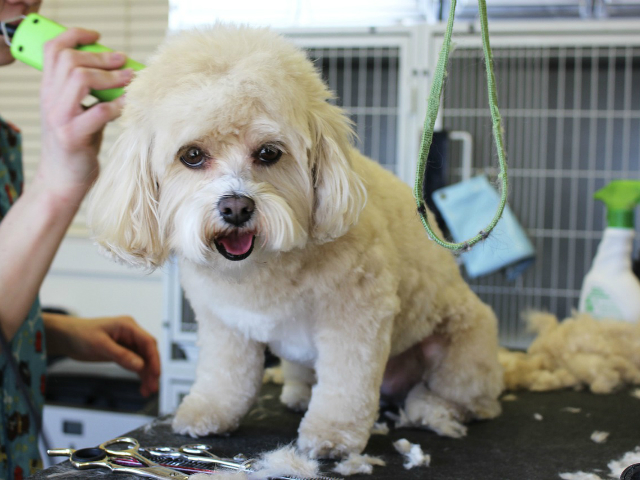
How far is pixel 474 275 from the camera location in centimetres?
147

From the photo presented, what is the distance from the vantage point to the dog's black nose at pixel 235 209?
0.62 m

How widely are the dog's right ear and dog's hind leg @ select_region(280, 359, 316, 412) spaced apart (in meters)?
0.34

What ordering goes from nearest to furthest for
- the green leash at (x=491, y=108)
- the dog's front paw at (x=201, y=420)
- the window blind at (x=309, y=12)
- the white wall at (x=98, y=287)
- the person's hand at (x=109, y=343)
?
the green leash at (x=491, y=108), the dog's front paw at (x=201, y=420), the person's hand at (x=109, y=343), the window blind at (x=309, y=12), the white wall at (x=98, y=287)

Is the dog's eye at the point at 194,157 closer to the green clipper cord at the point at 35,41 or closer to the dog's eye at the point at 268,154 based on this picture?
the dog's eye at the point at 268,154

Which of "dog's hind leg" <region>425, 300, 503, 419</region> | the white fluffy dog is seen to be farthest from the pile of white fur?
the white fluffy dog

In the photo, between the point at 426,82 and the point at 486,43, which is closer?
the point at 486,43

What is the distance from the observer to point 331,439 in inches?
27.9

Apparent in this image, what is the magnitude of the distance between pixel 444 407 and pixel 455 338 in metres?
0.10

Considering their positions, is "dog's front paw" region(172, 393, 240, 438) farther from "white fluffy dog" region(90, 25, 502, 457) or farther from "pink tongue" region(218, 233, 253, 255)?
"pink tongue" region(218, 233, 253, 255)

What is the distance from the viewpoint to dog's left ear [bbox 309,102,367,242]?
26.9 inches


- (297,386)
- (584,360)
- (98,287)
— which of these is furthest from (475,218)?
(98,287)

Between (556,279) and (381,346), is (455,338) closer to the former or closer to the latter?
(381,346)

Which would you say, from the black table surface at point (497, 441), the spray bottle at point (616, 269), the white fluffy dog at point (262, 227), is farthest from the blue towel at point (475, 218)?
the white fluffy dog at point (262, 227)

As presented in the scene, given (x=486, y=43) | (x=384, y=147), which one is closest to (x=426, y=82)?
(x=384, y=147)
